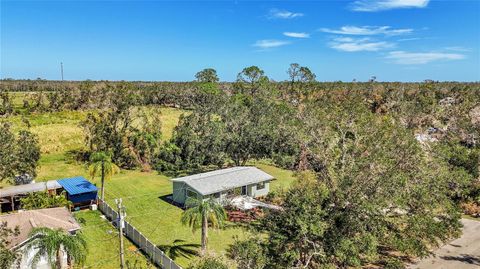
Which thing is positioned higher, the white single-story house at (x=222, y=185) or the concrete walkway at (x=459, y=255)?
the white single-story house at (x=222, y=185)

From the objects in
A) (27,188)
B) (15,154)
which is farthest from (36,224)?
(27,188)

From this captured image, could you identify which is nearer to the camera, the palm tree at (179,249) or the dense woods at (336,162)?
the dense woods at (336,162)

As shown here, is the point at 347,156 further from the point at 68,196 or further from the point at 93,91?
the point at 93,91

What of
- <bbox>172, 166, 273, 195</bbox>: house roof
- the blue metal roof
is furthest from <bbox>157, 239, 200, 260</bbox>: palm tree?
the blue metal roof

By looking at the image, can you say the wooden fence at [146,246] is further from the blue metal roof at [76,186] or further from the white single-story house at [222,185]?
the white single-story house at [222,185]

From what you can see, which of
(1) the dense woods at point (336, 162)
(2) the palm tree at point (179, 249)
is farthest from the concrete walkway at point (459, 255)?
(2) the palm tree at point (179, 249)

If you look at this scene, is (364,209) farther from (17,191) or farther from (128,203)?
(17,191)

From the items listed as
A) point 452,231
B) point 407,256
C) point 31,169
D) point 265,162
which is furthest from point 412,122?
point 31,169
